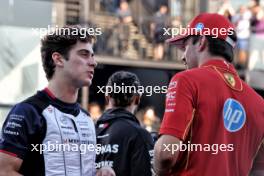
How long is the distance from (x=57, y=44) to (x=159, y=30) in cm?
1619

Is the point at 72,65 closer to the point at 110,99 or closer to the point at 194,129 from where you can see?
the point at 194,129

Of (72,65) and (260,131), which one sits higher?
(72,65)

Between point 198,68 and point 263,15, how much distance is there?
51.3ft

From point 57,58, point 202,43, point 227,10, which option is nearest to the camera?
point 202,43

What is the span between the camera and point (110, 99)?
17.4ft

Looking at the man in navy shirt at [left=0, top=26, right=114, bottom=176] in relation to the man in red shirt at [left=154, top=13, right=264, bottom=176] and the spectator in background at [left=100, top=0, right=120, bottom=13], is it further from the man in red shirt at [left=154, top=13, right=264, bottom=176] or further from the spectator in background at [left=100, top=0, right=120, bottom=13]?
the spectator in background at [left=100, top=0, right=120, bottom=13]

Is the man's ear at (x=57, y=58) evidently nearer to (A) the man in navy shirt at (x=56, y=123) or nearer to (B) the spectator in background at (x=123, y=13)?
(A) the man in navy shirt at (x=56, y=123)

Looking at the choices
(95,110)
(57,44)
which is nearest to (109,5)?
(95,110)

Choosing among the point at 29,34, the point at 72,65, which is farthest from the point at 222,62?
the point at 29,34

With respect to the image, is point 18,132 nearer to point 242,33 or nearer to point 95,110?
point 95,110

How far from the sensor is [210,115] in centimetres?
356

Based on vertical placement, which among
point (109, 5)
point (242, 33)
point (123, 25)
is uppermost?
point (109, 5)

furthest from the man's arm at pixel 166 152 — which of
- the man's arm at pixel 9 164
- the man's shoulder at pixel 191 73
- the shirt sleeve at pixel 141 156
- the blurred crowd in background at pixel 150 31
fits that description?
the blurred crowd in background at pixel 150 31

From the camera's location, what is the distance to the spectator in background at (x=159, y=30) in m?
19.8
